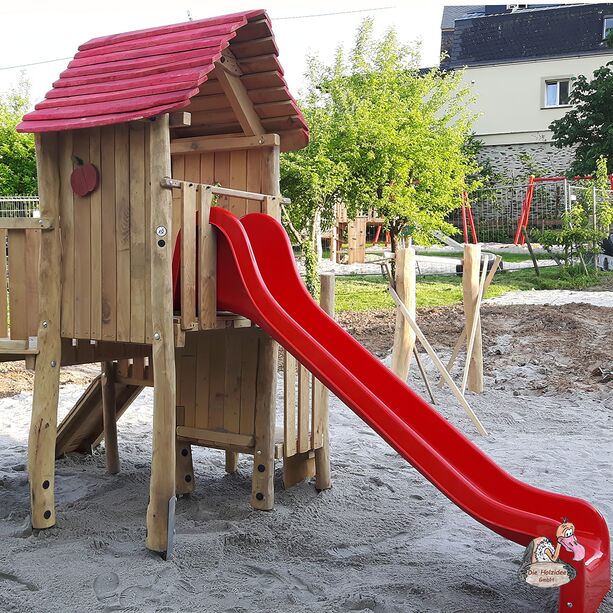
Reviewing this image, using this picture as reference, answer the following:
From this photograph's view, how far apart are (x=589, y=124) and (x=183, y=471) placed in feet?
75.4

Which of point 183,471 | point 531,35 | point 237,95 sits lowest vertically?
point 183,471

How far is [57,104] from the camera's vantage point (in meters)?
4.43

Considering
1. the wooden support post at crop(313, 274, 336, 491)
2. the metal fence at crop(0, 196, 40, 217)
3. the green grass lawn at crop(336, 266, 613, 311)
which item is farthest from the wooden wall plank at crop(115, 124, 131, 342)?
the metal fence at crop(0, 196, 40, 217)

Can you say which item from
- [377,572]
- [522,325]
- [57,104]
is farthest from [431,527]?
[522,325]

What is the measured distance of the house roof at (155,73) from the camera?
4039 mm

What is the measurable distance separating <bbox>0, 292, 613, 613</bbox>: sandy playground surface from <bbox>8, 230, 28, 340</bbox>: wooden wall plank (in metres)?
1.11

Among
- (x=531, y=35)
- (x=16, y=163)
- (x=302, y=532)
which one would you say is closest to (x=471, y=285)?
(x=302, y=532)

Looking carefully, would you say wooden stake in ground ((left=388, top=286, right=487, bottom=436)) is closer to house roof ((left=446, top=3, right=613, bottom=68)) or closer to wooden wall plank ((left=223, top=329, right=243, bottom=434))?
wooden wall plank ((left=223, top=329, right=243, bottom=434))

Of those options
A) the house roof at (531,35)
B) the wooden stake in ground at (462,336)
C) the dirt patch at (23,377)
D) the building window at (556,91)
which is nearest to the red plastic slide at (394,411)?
the wooden stake in ground at (462,336)

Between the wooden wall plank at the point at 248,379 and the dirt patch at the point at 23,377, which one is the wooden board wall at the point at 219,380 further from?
the dirt patch at the point at 23,377

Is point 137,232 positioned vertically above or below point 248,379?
above

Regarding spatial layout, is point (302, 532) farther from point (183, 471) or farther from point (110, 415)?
point (110, 415)

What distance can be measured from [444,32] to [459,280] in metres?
23.1

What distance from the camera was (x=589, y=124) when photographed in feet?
81.3
